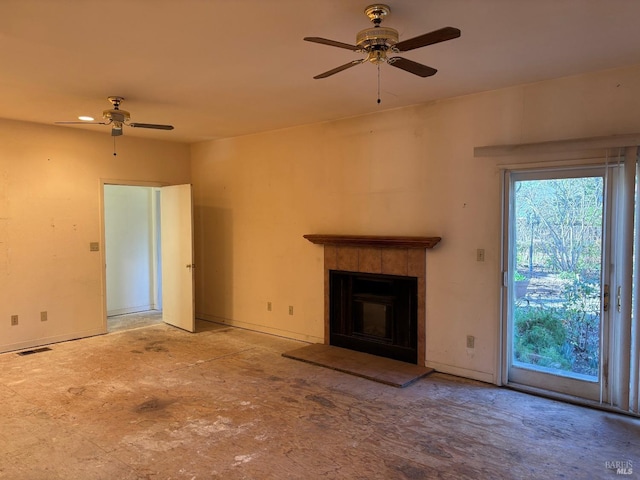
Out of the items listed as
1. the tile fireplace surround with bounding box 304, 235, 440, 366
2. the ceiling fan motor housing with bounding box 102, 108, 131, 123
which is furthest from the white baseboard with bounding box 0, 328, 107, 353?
the tile fireplace surround with bounding box 304, 235, 440, 366

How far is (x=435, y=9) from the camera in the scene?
2400mm

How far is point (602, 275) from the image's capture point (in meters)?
3.45

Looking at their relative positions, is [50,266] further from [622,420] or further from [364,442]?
[622,420]

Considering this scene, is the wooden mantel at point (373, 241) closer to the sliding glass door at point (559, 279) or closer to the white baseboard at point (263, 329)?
the sliding glass door at point (559, 279)

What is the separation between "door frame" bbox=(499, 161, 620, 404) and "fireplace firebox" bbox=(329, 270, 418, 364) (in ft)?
2.86

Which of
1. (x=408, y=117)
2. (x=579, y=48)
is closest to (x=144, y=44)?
(x=408, y=117)

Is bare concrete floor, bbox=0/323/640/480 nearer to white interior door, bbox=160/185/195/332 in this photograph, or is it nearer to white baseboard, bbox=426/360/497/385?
white baseboard, bbox=426/360/497/385

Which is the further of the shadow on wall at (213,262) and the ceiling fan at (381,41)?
the shadow on wall at (213,262)

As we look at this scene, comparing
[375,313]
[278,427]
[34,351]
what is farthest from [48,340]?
[375,313]

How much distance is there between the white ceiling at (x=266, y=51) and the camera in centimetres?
240

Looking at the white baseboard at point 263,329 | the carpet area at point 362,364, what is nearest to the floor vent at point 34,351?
the white baseboard at point 263,329

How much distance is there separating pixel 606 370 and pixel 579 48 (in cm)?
240

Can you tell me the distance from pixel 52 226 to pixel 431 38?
16.5ft

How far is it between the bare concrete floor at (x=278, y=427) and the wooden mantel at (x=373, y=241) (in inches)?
50.1
